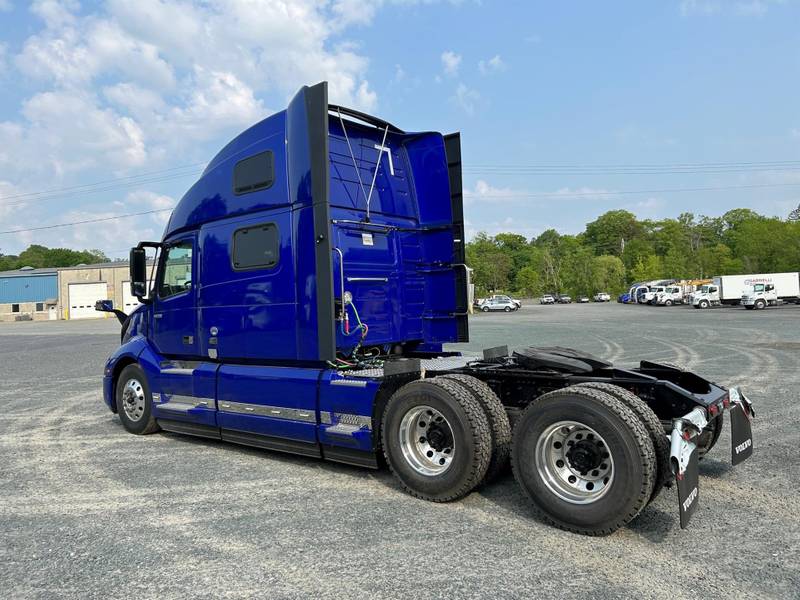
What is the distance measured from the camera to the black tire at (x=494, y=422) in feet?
14.8

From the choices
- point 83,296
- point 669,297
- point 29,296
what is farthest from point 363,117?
point 29,296

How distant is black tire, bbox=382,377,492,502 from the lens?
4.39 metres

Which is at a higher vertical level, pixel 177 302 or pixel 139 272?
pixel 139 272

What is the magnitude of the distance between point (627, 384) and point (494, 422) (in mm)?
1027

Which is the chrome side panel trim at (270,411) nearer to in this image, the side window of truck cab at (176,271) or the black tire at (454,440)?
the black tire at (454,440)

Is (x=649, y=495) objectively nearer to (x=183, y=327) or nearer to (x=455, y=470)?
(x=455, y=470)

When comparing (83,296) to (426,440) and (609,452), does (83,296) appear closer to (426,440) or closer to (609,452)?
(426,440)

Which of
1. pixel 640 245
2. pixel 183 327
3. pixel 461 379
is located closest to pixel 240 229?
pixel 183 327

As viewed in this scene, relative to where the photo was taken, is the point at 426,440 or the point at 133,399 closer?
the point at 426,440

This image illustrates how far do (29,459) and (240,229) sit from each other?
3.39 metres

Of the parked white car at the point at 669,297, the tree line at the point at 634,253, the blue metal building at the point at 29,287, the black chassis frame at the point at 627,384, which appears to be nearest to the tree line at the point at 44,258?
the blue metal building at the point at 29,287

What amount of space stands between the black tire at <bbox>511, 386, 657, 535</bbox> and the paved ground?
Result: 15 centimetres

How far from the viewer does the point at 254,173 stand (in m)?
6.09

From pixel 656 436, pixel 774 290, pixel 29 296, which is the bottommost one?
pixel 656 436
